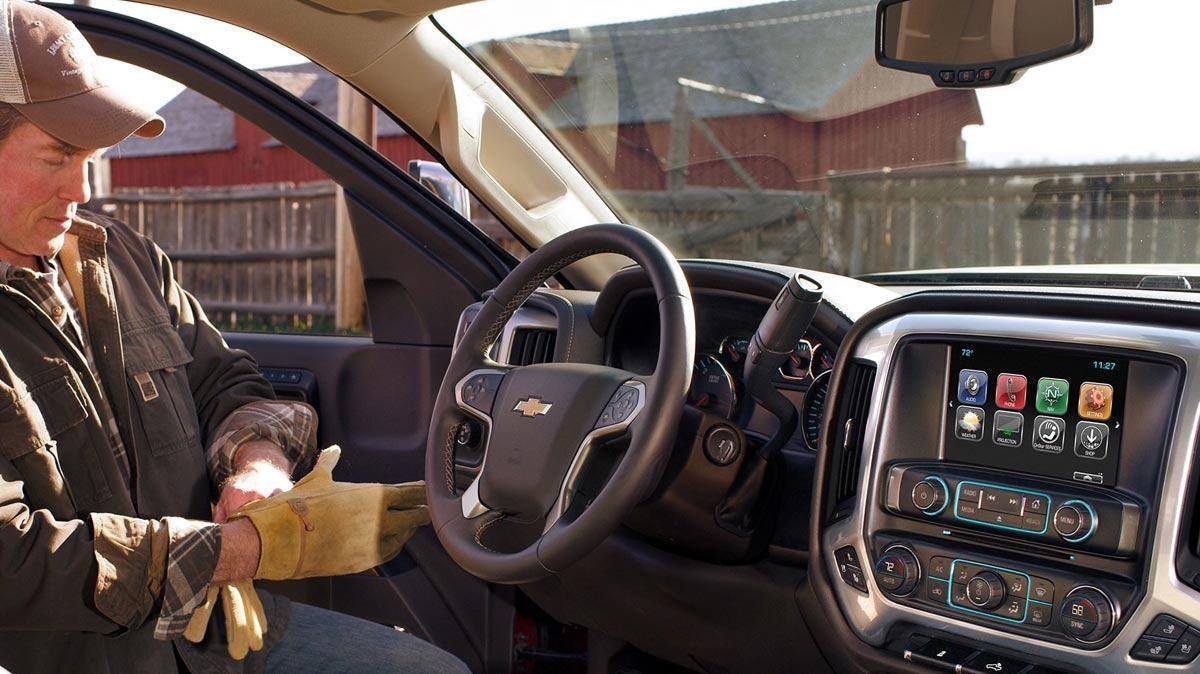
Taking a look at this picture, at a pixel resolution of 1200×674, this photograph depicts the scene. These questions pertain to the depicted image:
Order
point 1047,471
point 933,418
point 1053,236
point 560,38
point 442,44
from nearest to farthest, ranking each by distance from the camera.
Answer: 1. point 1047,471
2. point 933,418
3. point 1053,236
4. point 442,44
5. point 560,38

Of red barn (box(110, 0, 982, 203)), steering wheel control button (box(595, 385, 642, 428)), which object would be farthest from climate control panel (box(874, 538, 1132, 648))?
red barn (box(110, 0, 982, 203))

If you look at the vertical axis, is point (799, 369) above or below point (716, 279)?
below

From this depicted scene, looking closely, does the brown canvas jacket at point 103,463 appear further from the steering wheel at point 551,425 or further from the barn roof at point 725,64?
the barn roof at point 725,64

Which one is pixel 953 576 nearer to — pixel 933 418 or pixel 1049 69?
pixel 933 418

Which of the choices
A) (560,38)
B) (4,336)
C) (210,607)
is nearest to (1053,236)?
(560,38)

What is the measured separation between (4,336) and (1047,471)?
152cm

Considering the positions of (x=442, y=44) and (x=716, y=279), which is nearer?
(x=716, y=279)

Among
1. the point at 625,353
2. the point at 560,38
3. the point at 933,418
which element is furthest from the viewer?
the point at 560,38

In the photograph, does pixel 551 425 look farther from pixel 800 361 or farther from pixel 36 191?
pixel 36 191

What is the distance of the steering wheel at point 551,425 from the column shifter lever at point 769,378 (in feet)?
0.64

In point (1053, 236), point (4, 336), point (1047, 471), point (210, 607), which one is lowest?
point (210, 607)

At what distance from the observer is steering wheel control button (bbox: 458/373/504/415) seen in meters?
1.96

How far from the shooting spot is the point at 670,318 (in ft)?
5.65

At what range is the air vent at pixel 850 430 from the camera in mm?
1806
